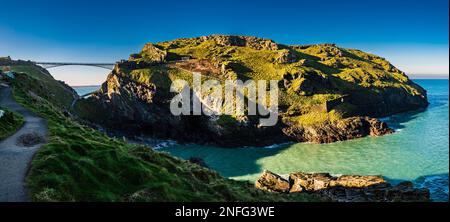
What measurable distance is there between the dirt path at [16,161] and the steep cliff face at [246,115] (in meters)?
81.0

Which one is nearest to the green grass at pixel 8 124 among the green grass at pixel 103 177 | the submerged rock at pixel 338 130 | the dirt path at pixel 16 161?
the dirt path at pixel 16 161

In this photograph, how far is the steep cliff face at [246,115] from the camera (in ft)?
383

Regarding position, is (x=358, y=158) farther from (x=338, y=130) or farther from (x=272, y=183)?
(x=272, y=183)

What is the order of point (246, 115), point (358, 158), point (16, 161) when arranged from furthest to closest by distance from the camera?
point (246, 115), point (358, 158), point (16, 161)

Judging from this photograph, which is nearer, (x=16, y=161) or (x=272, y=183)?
(x=16, y=161)

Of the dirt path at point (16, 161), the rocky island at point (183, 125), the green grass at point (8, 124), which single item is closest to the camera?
the dirt path at point (16, 161)

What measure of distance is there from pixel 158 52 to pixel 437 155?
138346 mm

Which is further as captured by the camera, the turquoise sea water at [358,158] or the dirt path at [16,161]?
the turquoise sea water at [358,158]

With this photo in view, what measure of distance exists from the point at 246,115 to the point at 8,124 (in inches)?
3630

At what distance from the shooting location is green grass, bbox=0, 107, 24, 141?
98.3ft

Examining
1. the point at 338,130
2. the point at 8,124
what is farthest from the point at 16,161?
the point at 338,130

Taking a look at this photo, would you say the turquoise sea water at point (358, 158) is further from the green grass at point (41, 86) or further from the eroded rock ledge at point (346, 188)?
the green grass at point (41, 86)

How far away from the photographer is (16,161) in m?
21.9

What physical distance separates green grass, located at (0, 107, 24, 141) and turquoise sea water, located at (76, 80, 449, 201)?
4822 centimetres
